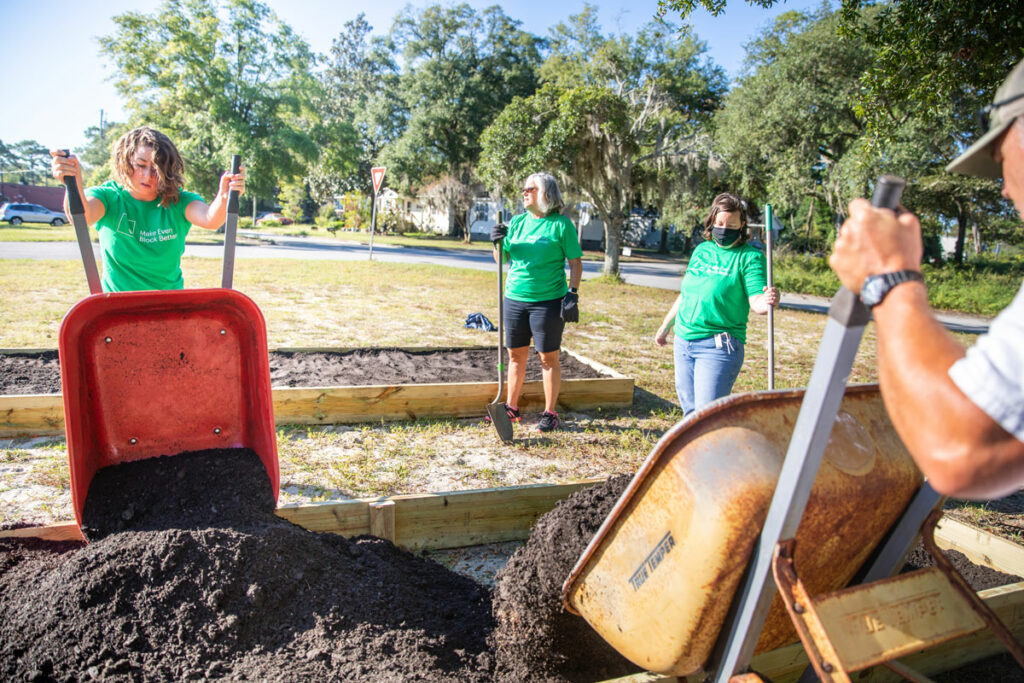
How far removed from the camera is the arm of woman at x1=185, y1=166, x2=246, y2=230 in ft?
10.9

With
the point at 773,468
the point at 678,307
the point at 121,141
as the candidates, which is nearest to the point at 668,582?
the point at 773,468

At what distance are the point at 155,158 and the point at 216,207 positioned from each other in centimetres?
36

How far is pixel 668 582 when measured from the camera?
1662mm

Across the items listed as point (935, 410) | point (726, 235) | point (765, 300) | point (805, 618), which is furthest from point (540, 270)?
point (935, 410)

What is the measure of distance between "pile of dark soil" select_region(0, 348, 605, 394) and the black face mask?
2862mm

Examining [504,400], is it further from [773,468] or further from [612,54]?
[612,54]

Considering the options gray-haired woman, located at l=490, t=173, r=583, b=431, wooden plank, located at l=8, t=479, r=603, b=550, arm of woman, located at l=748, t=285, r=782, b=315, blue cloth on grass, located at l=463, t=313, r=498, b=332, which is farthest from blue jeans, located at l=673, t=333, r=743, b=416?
blue cloth on grass, located at l=463, t=313, r=498, b=332

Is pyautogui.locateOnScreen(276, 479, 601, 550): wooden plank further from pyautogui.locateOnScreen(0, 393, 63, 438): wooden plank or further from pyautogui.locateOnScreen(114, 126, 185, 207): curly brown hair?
pyautogui.locateOnScreen(0, 393, 63, 438): wooden plank

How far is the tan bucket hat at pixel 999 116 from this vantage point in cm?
112

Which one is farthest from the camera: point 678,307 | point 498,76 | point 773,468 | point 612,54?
point 498,76

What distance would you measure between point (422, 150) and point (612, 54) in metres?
24.5

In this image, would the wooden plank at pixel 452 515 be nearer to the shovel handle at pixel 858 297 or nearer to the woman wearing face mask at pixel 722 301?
the woman wearing face mask at pixel 722 301

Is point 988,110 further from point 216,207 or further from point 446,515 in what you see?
point 216,207

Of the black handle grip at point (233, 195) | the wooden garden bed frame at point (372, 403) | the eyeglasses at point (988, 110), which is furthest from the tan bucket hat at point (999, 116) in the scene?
the wooden garden bed frame at point (372, 403)
